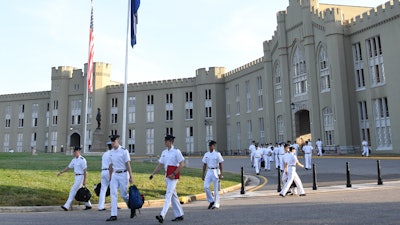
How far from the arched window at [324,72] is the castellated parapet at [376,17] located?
3.62 metres

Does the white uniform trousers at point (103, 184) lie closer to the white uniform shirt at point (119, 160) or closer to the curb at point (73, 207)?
the curb at point (73, 207)

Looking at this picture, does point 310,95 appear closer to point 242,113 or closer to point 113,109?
point 242,113

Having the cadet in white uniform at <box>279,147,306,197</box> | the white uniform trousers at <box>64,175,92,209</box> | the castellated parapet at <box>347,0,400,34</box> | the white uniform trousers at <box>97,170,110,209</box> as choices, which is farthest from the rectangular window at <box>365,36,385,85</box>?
the white uniform trousers at <box>64,175,92,209</box>

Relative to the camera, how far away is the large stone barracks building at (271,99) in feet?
121

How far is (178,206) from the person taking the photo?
843 cm

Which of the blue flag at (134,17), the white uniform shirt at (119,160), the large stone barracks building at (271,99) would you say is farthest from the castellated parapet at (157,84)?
the white uniform shirt at (119,160)

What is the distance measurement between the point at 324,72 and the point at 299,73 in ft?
13.5

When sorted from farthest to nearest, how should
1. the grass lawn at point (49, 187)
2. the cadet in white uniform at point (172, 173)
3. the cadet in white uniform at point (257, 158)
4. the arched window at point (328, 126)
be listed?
the arched window at point (328, 126), the cadet in white uniform at point (257, 158), the grass lawn at point (49, 187), the cadet in white uniform at point (172, 173)

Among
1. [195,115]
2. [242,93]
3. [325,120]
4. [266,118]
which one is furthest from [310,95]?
[195,115]

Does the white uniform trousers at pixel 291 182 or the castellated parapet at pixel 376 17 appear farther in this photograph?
the castellated parapet at pixel 376 17

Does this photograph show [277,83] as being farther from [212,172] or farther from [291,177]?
[212,172]

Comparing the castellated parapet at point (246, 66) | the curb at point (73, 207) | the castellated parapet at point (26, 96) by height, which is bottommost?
the curb at point (73, 207)

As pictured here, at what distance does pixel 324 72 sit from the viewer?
4119cm

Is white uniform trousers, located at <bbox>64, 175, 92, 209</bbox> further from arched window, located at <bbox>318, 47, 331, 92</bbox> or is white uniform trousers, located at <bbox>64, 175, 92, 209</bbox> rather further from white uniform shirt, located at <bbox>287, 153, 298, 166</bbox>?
arched window, located at <bbox>318, 47, 331, 92</bbox>
